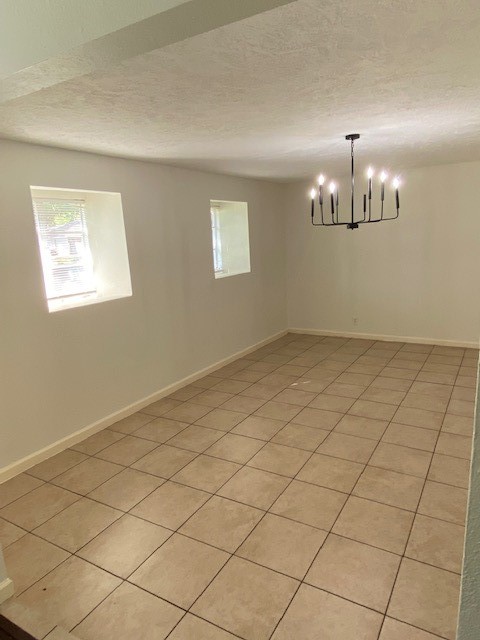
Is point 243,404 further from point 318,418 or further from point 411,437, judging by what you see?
point 411,437

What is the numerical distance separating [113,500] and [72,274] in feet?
6.22

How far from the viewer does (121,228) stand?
3.42m

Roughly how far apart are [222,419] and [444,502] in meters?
A: 1.73

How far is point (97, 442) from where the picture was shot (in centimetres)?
310

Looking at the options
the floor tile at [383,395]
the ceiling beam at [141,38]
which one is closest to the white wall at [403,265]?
the floor tile at [383,395]

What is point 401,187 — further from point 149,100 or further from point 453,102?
point 149,100

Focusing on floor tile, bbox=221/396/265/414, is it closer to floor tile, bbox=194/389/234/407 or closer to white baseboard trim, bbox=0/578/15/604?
floor tile, bbox=194/389/234/407

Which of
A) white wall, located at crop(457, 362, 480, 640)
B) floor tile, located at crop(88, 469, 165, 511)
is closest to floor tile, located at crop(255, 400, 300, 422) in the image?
floor tile, located at crop(88, 469, 165, 511)

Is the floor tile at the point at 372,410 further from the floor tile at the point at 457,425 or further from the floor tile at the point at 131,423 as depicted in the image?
the floor tile at the point at 131,423

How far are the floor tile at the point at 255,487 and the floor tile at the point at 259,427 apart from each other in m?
0.47

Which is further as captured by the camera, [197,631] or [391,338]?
[391,338]

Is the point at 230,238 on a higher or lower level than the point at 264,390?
higher

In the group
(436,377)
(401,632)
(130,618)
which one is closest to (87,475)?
A: (130,618)

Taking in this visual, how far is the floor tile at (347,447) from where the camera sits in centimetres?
271
